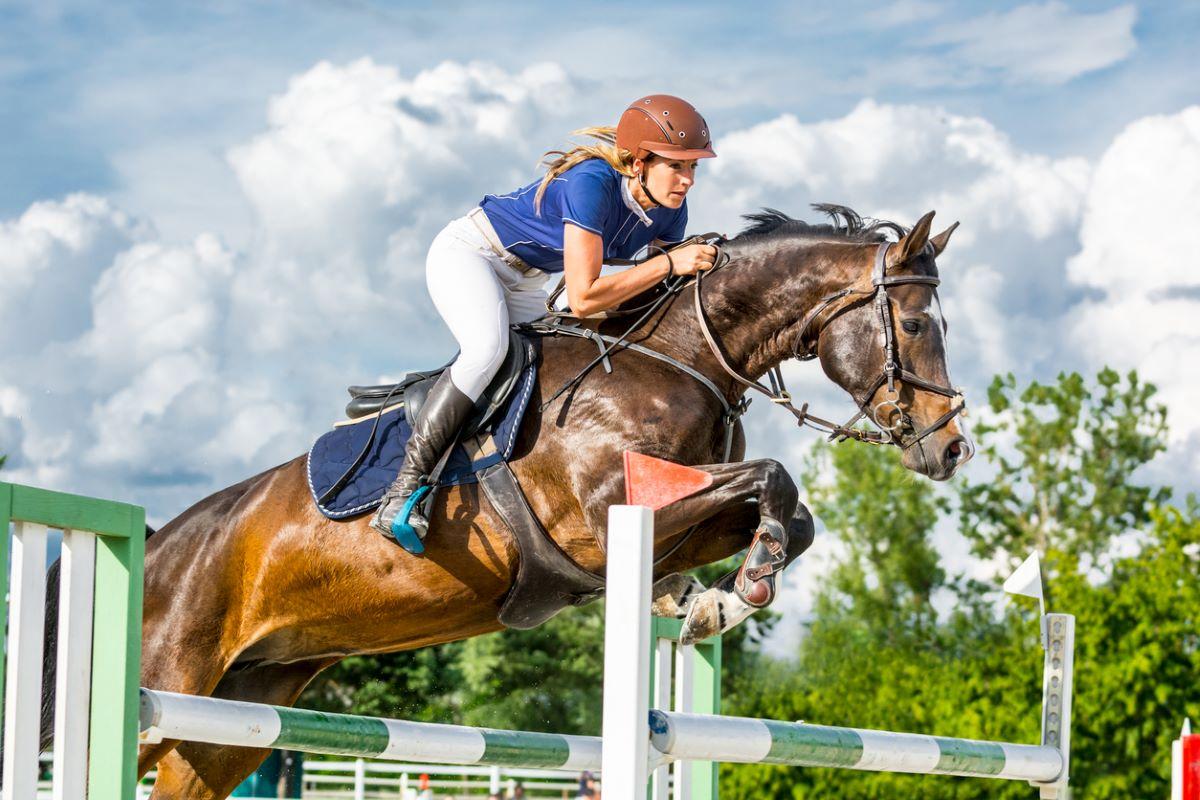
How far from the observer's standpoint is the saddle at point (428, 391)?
464cm

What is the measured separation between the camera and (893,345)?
14.9 ft

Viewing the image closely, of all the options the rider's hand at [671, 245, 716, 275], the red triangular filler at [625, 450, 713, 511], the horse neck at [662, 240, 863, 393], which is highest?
the rider's hand at [671, 245, 716, 275]

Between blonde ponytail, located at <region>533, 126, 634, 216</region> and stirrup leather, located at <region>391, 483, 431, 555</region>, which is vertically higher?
blonde ponytail, located at <region>533, 126, 634, 216</region>

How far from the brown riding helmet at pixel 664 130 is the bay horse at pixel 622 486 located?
1.35ft

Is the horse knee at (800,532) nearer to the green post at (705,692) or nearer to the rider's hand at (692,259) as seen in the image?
the green post at (705,692)

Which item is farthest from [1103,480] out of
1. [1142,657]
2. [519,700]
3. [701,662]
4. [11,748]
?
[11,748]

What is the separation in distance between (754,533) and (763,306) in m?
0.75

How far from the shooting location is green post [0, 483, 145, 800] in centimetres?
272

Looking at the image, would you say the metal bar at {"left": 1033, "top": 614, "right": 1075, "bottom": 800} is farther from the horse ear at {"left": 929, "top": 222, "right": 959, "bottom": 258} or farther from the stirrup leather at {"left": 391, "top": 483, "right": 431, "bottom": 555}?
the stirrup leather at {"left": 391, "top": 483, "right": 431, "bottom": 555}

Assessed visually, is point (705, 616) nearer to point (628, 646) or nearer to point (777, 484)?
point (777, 484)

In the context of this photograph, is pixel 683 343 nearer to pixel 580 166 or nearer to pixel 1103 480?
pixel 580 166

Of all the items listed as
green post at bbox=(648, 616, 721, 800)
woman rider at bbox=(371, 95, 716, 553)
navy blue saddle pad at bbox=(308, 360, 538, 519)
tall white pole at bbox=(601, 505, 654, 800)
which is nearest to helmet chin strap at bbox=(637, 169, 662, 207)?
woman rider at bbox=(371, 95, 716, 553)

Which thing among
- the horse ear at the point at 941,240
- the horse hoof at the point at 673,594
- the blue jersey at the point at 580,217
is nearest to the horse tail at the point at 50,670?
the blue jersey at the point at 580,217

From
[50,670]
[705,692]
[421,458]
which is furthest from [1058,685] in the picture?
[50,670]
